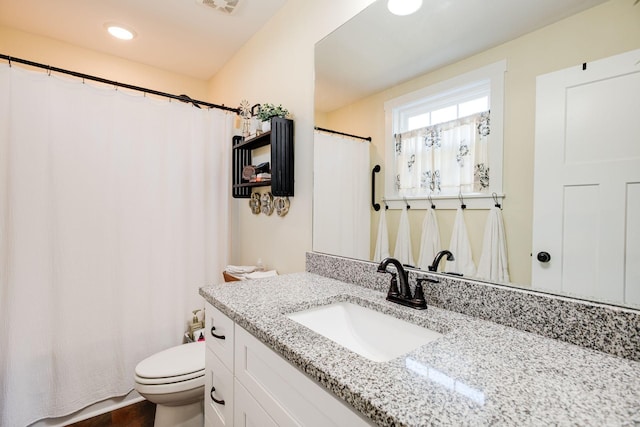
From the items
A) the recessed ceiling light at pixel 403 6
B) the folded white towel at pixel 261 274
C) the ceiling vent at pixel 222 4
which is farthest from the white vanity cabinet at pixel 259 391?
the ceiling vent at pixel 222 4

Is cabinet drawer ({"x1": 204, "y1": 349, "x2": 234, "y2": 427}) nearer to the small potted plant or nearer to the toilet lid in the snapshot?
the toilet lid

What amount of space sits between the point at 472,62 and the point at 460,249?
0.61 m

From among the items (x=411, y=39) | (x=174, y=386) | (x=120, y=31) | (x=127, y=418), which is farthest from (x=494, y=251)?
(x=120, y=31)

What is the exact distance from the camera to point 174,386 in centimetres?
142

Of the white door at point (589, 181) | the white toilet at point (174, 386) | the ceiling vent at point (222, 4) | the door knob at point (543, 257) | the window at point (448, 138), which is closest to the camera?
the white door at point (589, 181)

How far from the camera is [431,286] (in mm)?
1003

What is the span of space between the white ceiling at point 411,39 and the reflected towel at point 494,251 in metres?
0.54

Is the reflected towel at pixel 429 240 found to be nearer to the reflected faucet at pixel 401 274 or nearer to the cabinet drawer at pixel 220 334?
the reflected faucet at pixel 401 274

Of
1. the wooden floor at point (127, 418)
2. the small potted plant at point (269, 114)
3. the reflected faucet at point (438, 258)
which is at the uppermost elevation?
Result: the small potted plant at point (269, 114)

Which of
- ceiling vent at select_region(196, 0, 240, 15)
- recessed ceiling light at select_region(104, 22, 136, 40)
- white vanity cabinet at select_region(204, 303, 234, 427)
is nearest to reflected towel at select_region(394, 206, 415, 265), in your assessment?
white vanity cabinet at select_region(204, 303, 234, 427)

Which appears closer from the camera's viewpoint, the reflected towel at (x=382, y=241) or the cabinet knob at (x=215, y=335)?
the cabinet knob at (x=215, y=335)

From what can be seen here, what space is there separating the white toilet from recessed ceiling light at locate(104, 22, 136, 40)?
7.14ft

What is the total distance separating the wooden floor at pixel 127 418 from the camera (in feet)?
5.57

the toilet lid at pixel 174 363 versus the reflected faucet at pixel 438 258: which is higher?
the reflected faucet at pixel 438 258
